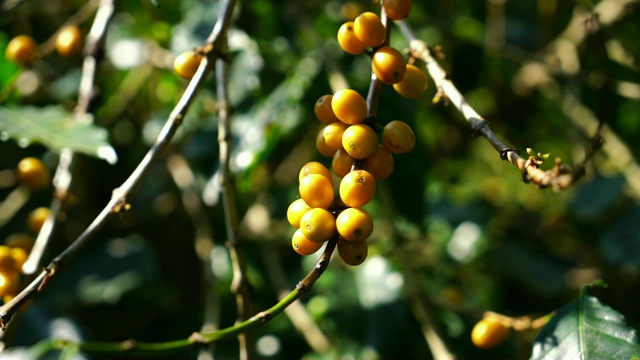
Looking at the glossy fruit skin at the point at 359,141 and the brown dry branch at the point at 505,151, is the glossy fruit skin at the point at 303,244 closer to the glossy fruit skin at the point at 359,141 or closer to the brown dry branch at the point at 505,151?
the glossy fruit skin at the point at 359,141

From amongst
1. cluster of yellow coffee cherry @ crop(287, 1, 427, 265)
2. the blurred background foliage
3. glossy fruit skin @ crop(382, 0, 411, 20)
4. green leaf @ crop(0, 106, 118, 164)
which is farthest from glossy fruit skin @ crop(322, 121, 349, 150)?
the blurred background foliage

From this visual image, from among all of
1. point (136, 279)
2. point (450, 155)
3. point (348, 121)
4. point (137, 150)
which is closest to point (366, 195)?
point (348, 121)

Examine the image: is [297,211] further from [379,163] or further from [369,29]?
[369,29]

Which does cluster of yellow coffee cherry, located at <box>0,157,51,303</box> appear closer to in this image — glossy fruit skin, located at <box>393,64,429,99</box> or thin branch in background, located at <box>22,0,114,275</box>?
thin branch in background, located at <box>22,0,114,275</box>

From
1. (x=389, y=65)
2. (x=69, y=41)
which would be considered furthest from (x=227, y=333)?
(x=69, y=41)

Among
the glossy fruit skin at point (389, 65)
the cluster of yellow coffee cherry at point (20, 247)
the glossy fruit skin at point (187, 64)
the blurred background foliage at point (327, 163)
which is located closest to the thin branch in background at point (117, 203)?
the glossy fruit skin at point (187, 64)

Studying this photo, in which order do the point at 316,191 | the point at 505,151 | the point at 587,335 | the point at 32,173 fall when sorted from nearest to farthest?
the point at 505,151, the point at 316,191, the point at 587,335, the point at 32,173
